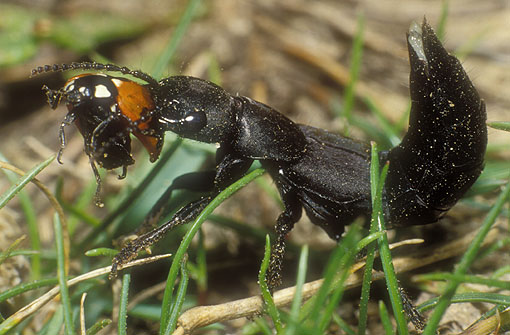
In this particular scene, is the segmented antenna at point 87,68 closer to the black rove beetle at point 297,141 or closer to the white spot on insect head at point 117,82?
the black rove beetle at point 297,141

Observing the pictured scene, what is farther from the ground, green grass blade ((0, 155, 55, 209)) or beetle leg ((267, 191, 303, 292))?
green grass blade ((0, 155, 55, 209))

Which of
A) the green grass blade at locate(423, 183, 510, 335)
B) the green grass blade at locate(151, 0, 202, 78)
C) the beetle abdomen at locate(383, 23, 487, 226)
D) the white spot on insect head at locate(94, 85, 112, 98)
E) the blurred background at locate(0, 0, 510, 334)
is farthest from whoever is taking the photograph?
the blurred background at locate(0, 0, 510, 334)

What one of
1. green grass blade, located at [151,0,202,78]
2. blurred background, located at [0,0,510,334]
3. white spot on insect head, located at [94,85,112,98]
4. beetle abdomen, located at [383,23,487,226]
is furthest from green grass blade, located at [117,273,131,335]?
green grass blade, located at [151,0,202,78]

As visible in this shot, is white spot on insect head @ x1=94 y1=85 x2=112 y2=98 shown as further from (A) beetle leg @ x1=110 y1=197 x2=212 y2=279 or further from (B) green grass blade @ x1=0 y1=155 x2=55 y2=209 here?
(A) beetle leg @ x1=110 y1=197 x2=212 y2=279

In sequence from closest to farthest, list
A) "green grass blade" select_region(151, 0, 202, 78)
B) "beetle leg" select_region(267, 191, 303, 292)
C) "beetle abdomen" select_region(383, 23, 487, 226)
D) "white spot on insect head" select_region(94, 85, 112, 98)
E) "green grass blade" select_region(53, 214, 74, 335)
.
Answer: "green grass blade" select_region(53, 214, 74, 335) → "white spot on insect head" select_region(94, 85, 112, 98) → "beetle abdomen" select_region(383, 23, 487, 226) → "beetle leg" select_region(267, 191, 303, 292) → "green grass blade" select_region(151, 0, 202, 78)

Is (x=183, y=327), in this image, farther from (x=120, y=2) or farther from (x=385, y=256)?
(x=120, y=2)

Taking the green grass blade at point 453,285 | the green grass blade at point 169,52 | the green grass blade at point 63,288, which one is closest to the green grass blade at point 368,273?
the green grass blade at point 453,285

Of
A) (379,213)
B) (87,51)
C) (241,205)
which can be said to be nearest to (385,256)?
(379,213)

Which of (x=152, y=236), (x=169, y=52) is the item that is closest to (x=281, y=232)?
(x=152, y=236)
